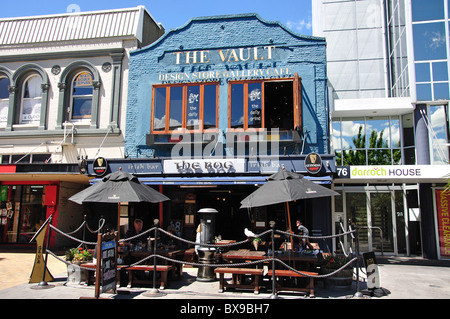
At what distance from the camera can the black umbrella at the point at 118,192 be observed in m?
8.26

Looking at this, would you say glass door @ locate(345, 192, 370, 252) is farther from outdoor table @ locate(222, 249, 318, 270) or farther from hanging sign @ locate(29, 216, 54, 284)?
hanging sign @ locate(29, 216, 54, 284)

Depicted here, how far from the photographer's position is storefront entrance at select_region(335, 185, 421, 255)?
590 inches

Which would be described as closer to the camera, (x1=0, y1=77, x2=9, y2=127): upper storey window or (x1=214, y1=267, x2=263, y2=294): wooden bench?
(x1=214, y1=267, x2=263, y2=294): wooden bench

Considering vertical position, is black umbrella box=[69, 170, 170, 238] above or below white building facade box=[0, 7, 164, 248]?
below

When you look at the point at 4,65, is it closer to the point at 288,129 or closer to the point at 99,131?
the point at 99,131

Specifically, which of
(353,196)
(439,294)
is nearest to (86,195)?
(439,294)

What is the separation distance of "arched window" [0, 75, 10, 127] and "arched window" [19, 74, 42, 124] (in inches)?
29.0

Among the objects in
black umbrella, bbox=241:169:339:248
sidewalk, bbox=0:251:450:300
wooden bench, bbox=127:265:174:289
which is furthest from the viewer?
wooden bench, bbox=127:265:174:289

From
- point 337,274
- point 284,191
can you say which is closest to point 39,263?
point 284,191

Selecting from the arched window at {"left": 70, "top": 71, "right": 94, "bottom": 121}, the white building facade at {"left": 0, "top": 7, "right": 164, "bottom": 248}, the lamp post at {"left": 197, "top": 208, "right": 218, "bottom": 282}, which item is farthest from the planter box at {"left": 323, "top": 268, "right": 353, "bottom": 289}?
the arched window at {"left": 70, "top": 71, "right": 94, "bottom": 121}

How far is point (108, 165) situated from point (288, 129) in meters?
6.83

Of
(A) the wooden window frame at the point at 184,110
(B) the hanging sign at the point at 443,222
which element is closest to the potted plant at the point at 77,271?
(A) the wooden window frame at the point at 184,110

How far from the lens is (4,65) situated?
16.4 m

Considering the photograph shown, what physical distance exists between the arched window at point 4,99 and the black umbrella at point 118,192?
33.1 feet
